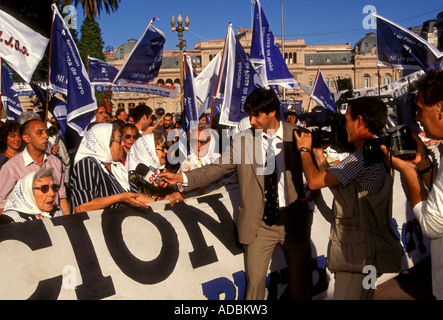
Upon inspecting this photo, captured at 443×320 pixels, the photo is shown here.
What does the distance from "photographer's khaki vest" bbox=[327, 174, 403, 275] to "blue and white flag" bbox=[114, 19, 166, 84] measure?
17.1 ft

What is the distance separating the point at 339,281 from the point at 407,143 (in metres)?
1.05

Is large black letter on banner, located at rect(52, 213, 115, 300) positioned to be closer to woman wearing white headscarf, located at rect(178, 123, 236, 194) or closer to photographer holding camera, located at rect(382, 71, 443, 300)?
photographer holding camera, located at rect(382, 71, 443, 300)

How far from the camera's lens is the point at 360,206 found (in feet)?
9.37

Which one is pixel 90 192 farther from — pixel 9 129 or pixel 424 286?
pixel 424 286

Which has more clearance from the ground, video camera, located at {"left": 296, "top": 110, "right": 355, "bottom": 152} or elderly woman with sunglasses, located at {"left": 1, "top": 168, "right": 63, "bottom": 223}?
video camera, located at {"left": 296, "top": 110, "right": 355, "bottom": 152}

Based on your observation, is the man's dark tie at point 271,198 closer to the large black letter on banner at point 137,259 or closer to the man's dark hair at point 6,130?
the large black letter on banner at point 137,259

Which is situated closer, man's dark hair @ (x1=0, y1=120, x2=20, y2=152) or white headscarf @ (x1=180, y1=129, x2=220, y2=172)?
white headscarf @ (x1=180, y1=129, x2=220, y2=172)

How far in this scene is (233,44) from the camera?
296 inches

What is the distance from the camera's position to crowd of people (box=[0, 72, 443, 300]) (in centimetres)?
232

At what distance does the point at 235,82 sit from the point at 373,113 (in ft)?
15.4

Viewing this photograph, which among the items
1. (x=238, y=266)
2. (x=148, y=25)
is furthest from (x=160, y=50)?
(x=238, y=266)

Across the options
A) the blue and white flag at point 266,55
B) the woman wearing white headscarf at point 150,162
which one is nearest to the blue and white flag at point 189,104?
the blue and white flag at point 266,55

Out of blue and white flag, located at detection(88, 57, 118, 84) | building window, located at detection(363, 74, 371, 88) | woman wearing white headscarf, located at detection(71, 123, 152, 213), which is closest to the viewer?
woman wearing white headscarf, located at detection(71, 123, 152, 213)

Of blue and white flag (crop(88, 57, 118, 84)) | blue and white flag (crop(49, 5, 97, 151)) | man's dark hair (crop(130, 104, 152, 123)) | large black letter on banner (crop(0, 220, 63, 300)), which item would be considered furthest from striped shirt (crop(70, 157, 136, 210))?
blue and white flag (crop(88, 57, 118, 84))
